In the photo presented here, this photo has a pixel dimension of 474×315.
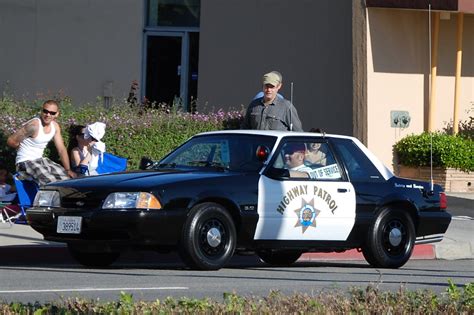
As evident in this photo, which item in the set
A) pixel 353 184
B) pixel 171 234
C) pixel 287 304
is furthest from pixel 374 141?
pixel 287 304

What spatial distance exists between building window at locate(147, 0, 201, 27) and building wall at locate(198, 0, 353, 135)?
1.49 m

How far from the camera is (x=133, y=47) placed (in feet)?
85.6

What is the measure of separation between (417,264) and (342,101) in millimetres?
7807

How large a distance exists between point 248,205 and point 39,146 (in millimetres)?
3922

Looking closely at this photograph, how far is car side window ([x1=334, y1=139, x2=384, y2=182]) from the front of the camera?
44.2ft

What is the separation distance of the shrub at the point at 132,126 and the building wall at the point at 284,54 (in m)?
4.28

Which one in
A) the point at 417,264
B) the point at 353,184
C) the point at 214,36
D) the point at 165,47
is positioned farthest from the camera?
the point at 165,47

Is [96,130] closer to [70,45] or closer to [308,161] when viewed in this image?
[308,161]

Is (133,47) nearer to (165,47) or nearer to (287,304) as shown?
(165,47)

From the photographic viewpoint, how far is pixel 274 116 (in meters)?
14.9

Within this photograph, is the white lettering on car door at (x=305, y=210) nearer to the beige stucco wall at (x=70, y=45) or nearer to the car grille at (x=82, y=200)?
the car grille at (x=82, y=200)

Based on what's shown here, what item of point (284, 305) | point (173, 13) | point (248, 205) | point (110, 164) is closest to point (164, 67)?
point (173, 13)

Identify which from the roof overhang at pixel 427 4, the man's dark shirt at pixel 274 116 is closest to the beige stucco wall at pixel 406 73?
the roof overhang at pixel 427 4

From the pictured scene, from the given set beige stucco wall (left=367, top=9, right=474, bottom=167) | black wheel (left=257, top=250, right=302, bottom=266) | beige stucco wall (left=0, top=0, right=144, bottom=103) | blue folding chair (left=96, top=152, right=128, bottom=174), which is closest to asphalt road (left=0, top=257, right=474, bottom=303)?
black wheel (left=257, top=250, right=302, bottom=266)
